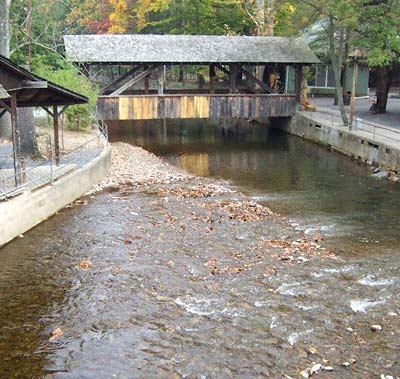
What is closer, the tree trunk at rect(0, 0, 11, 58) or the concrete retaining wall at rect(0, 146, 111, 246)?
the concrete retaining wall at rect(0, 146, 111, 246)

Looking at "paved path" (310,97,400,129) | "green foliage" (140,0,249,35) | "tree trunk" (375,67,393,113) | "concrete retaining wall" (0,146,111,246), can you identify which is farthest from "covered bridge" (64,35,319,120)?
"green foliage" (140,0,249,35)

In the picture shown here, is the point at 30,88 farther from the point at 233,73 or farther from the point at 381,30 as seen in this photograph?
the point at 381,30

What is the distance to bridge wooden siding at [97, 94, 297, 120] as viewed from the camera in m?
30.9

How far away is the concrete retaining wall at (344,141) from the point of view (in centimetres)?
2361

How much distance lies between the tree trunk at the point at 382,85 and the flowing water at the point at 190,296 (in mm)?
17189

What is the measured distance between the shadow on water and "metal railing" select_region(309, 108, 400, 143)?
66.9 inches

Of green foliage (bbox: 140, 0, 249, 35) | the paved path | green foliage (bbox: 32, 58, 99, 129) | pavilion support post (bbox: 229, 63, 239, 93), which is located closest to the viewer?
green foliage (bbox: 32, 58, 99, 129)

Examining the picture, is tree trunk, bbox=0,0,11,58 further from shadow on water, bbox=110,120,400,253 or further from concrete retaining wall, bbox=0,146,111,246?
shadow on water, bbox=110,120,400,253

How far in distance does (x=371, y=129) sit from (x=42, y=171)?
59.2 feet

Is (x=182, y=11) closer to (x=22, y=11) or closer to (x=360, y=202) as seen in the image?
(x=22, y=11)

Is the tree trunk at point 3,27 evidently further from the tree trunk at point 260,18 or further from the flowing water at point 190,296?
the tree trunk at point 260,18

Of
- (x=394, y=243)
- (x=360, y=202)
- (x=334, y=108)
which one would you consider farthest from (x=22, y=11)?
(x=394, y=243)

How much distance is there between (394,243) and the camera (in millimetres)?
14516

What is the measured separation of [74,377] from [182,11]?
135ft
